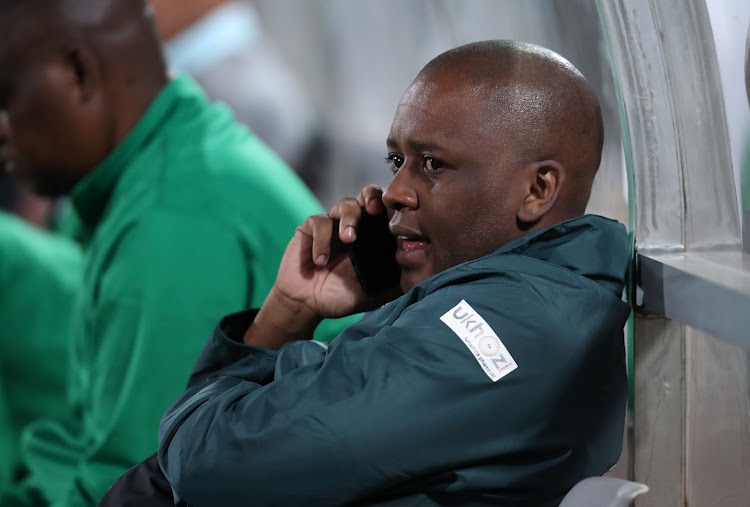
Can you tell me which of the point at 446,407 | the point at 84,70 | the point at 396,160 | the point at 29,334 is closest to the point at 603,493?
the point at 446,407

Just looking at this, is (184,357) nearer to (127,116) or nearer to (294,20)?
(127,116)

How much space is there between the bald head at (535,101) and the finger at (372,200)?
24 cm

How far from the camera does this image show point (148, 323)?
203cm

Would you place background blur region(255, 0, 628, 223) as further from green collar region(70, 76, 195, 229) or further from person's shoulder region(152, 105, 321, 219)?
green collar region(70, 76, 195, 229)

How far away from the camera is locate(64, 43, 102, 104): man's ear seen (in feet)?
7.73

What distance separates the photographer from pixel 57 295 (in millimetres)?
3080

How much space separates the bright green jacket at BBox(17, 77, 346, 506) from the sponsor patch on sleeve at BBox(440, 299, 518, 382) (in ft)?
3.38

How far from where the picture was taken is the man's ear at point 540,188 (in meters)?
1.27

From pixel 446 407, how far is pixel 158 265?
111cm

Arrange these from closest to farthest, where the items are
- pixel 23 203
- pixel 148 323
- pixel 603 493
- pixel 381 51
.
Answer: pixel 603 493, pixel 148 323, pixel 381 51, pixel 23 203

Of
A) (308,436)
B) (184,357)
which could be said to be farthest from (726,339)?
(184,357)

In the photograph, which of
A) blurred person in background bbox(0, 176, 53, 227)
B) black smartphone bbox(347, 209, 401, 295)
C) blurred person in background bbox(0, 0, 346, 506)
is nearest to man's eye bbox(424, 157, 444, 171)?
black smartphone bbox(347, 209, 401, 295)

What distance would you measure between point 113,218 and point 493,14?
0.95 m

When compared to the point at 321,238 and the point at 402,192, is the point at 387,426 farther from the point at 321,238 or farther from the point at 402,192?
the point at 321,238
